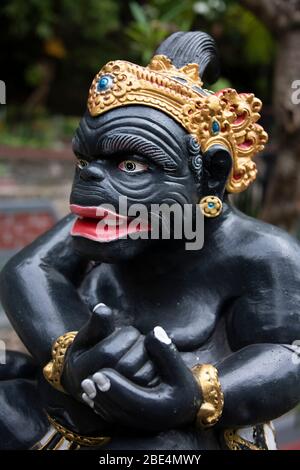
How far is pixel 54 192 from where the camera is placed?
8.50 meters

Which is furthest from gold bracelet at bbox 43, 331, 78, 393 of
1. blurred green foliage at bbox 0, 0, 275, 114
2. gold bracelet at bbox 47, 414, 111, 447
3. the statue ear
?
blurred green foliage at bbox 0, 0, 275, 114

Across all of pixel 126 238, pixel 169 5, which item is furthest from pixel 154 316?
pixel 169 5

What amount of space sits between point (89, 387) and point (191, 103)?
60 cm

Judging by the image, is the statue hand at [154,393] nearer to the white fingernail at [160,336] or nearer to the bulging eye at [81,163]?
the white fingernail at [160,336]

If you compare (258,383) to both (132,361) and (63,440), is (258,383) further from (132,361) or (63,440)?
(63,440)

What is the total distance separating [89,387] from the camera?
4.05ft

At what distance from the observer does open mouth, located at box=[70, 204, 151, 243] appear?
4.44ft

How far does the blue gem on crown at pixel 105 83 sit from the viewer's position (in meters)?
1.37

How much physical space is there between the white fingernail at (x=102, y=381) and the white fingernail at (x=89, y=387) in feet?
0.06

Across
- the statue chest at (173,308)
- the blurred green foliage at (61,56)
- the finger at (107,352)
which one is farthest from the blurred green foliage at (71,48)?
the finger at (107,352)

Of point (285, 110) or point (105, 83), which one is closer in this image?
point (105, 83)

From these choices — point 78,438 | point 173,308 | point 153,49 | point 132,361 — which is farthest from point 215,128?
point 153,49
